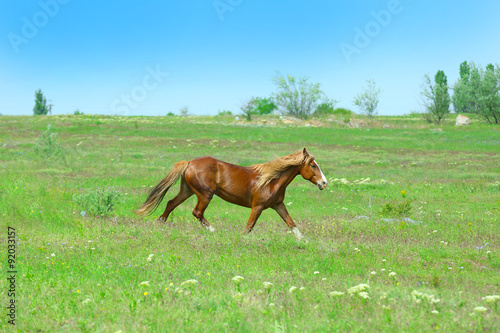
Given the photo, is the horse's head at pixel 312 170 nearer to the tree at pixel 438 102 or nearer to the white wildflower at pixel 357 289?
the white wildflower at pixel 357 289

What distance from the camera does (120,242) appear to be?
943cm

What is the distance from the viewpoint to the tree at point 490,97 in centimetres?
6350

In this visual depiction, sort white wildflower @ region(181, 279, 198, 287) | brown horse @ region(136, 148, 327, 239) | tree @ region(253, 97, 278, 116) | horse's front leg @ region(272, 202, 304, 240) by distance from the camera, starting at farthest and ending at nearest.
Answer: tree @ region(253, 97, 278, 116), brown horse @ region(136, 148, 327, 239), horse's front leg @ region(272, 202, 304, 240), white wildflower @ region(181, 279, 198, 287)

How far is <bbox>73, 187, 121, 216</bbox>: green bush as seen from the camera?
40.4ft

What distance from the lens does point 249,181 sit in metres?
10.5

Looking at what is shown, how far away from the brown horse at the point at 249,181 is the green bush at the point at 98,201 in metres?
2.11

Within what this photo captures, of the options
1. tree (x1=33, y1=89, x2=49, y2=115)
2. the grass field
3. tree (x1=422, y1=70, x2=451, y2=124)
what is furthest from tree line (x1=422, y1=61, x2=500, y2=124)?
tree (x1=33, y1=89, x2=49, y2=115)

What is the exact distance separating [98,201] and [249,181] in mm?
4544

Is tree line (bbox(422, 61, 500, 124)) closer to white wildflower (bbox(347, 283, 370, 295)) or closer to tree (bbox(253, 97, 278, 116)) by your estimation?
tree (bbox(253, 97, 278, 116))

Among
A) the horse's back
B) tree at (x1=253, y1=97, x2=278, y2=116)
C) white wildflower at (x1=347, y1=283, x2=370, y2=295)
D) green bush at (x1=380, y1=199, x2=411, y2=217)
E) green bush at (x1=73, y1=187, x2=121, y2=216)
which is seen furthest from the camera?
tree at (x1=253, y1=97, x2=278, y2=116)

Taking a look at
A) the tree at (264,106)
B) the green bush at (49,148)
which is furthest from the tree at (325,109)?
the green bush at (49,148)

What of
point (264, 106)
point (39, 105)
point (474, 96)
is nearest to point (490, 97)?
point (474, 96)

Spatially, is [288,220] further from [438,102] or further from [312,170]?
[438,102]

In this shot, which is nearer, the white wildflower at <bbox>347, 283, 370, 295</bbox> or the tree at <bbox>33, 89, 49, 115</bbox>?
the white wildflower at <bbox>347, 283, 370, 295</bbox>
